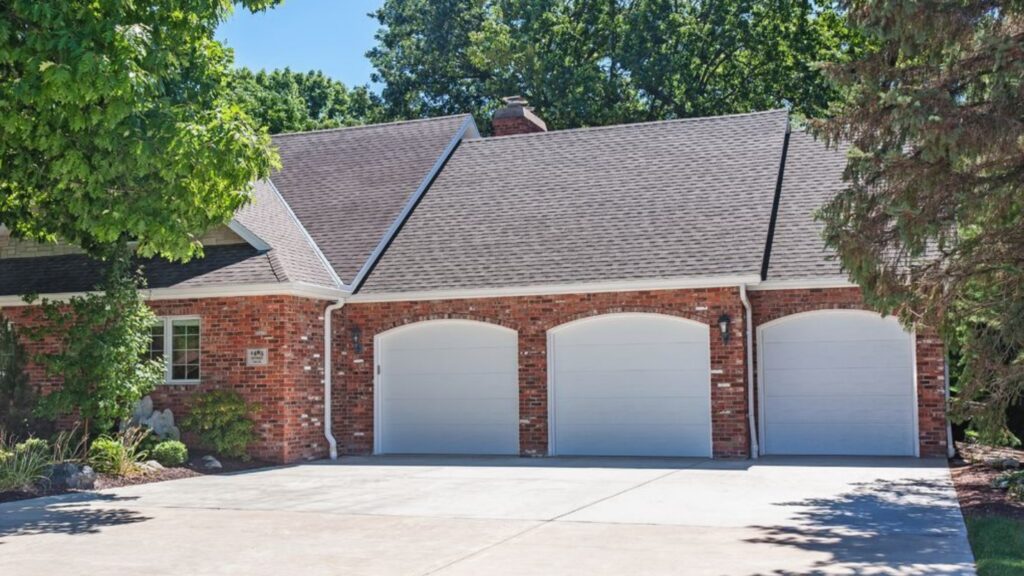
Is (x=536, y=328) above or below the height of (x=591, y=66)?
below

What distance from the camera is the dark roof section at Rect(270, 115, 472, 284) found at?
20.3m

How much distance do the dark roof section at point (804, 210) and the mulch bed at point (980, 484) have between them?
3.32 m

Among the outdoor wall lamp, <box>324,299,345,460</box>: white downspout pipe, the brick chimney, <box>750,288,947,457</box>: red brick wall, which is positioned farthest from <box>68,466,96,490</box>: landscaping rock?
the brick chimney

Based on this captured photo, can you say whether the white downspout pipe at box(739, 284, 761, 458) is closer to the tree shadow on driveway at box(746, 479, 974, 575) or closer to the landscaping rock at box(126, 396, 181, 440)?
the tree shadow on driveway at box(746, 479, 974, 575)

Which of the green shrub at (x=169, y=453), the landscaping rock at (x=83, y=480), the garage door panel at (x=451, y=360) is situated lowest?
the landscaping rock at (x=83, y=480)

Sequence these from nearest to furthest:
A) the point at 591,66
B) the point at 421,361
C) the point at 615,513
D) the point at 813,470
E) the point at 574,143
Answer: the point at 615,513, the point at 813,470, the point at 421,361, the point at 574,143, the point at 591,66

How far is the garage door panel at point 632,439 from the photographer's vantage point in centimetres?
1730

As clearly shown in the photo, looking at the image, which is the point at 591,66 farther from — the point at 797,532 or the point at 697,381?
the point at 797,532

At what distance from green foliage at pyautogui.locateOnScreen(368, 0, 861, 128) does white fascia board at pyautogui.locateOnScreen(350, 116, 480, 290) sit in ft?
32.0

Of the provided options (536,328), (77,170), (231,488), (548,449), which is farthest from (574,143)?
(77,170)

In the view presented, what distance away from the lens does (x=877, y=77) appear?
11.1m

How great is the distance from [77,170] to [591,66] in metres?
24.8

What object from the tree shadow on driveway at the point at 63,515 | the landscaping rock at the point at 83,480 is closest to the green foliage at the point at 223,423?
the landscaping rock at the point at 83,480

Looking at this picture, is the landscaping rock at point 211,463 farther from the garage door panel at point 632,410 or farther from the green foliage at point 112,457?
the garage door panel at point 632,410
